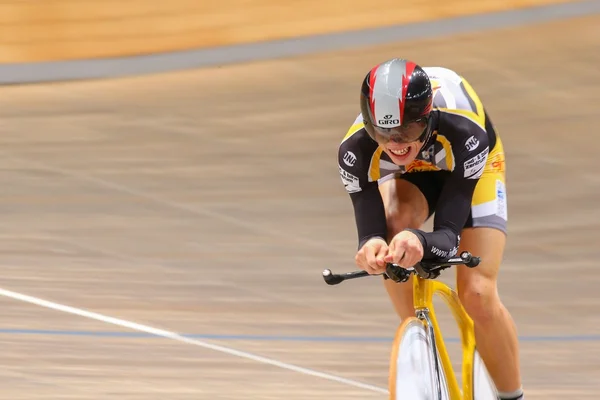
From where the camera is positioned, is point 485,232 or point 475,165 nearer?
point 475,165

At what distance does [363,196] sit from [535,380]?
4.79 ft

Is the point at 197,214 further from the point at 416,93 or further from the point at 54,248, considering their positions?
the point at 416,93

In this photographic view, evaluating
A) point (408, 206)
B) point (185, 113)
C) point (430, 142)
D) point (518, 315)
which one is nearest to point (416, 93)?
point (430, 142)

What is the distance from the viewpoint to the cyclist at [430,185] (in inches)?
85.0

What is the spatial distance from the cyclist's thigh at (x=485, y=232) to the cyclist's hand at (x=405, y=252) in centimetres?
55

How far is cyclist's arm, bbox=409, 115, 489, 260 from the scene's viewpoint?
2.36 m

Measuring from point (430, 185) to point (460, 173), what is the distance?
0.31m

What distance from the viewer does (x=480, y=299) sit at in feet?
8.50

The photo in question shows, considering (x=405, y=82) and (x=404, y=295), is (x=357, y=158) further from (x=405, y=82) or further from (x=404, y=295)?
(x=404, y=295)

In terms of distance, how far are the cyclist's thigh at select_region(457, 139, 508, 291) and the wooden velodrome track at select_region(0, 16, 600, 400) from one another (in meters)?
0.94

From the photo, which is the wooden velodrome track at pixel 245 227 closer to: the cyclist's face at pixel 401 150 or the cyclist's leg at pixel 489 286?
the cyclist's leg at pixel 489 286

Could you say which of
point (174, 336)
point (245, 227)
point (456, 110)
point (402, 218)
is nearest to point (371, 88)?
point (456, 110)

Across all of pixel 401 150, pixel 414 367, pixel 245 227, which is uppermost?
pixel 245 227

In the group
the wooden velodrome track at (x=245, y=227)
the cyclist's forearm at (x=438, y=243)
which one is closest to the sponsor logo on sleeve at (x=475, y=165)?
the cyclist's forearm at (x=438, y=243)
